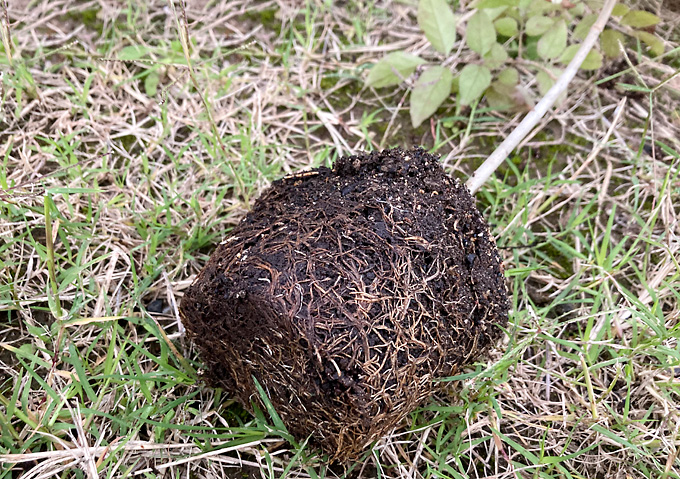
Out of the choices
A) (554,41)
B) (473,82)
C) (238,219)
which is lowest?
(238,219)

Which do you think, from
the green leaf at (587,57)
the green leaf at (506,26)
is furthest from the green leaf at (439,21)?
the green leaf at (587,57)

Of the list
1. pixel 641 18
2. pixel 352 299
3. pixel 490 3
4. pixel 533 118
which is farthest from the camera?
pixel 641 18

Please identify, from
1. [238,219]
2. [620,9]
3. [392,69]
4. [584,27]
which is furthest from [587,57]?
[238,219]

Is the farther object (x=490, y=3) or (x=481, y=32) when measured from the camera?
(x=481, y=32)

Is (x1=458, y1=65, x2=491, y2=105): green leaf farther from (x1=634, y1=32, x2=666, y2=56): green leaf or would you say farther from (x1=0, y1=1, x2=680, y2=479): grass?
(x1=634, y1=32, x2=666, y2=56): green leaf

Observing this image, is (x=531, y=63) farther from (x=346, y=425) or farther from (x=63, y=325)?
(x=63, y=325)

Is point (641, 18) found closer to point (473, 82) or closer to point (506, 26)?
point (506, 26)

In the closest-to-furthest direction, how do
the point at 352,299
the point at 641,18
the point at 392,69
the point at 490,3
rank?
1. the point at 352,299
2. the point at 490,3
3. the point at 641,18
4. the point at 392,69
